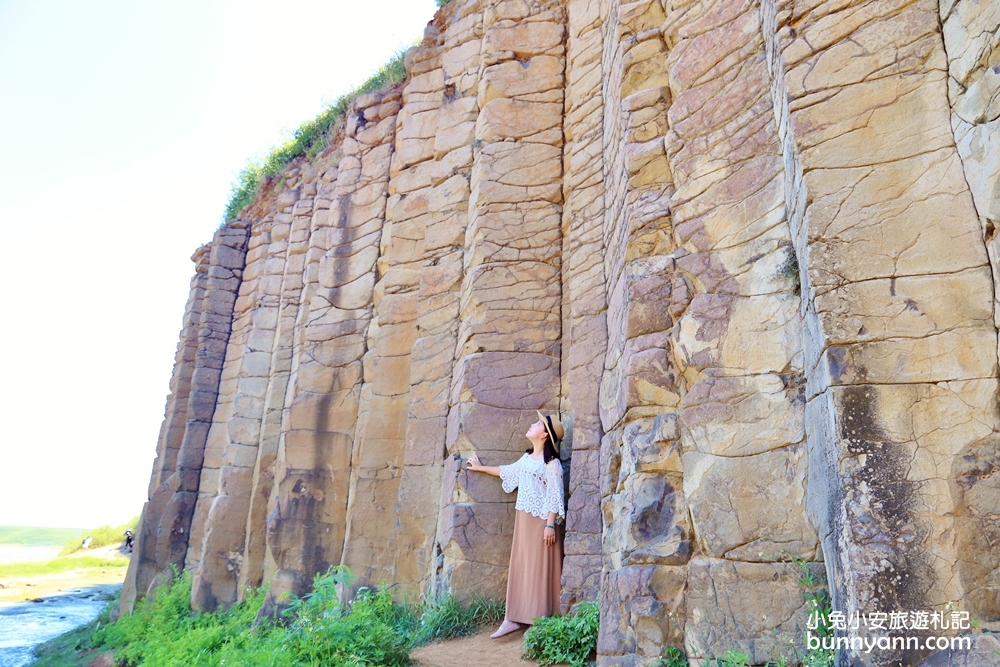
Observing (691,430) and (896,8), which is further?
(691,430)

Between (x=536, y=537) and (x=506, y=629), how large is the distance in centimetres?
76

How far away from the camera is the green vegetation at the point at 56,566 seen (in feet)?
79.6

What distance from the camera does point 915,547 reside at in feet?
10.6

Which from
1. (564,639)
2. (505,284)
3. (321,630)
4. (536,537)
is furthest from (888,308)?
(505,284)

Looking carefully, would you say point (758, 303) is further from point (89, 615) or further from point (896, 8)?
point (89, 615)

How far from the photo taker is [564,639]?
5.41 metres

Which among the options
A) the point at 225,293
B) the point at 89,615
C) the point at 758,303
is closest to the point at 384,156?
the point at 225,293

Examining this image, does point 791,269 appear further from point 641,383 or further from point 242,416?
point 242,416

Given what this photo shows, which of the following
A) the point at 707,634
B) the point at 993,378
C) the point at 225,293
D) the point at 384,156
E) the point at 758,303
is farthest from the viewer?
the point at 225,293

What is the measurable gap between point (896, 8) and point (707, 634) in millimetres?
3402

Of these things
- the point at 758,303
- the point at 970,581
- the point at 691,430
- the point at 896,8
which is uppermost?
the point at 896,8

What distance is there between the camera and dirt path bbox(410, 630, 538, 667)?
5.73 m

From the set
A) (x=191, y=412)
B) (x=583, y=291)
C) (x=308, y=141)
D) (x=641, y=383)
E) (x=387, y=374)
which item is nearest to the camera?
(x=641, y=383)

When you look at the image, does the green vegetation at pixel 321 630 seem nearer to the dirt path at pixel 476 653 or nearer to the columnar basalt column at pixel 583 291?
the dirt path at pixel 476 653
